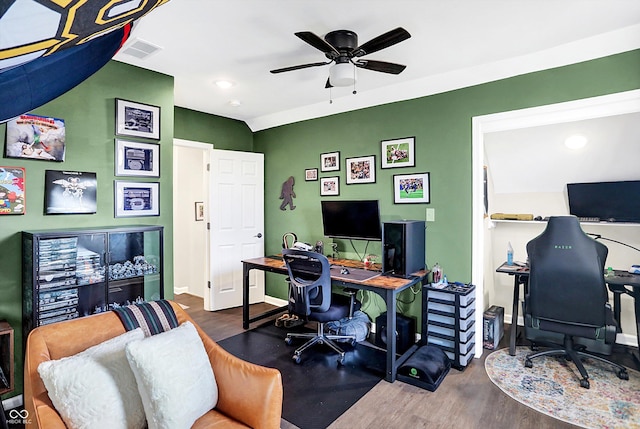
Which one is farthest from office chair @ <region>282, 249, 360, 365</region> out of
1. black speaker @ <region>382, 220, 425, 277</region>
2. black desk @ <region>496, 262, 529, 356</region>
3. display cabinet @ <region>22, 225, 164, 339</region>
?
black desk @ <region>496, 262, 529, 356</region>

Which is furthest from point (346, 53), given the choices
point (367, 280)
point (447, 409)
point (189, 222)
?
point (189, 222)

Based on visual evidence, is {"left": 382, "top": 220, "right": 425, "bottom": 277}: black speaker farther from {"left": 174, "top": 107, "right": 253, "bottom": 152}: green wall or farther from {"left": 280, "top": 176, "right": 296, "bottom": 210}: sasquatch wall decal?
{"left": 174, "top": 107, "right": 253, "bottom": 152}: green wall

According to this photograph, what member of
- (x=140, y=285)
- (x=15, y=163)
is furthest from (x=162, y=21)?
Result: (x=140, y=285)

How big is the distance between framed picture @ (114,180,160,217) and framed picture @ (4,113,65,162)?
0.48 meters

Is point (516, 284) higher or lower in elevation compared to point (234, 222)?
lower

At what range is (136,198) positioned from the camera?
300cm

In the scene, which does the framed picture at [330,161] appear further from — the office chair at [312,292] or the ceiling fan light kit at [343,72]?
the ceiling fan light kit at [343,72]

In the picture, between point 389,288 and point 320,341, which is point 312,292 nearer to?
point 320,341

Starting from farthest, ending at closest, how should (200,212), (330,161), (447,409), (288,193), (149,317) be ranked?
(200,212), (288,193), (330,161), (447,409), (149,317)

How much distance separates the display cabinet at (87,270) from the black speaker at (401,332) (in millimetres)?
2016

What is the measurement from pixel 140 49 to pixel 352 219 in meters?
2.44

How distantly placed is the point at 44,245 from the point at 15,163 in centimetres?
65

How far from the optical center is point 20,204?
7.87ft

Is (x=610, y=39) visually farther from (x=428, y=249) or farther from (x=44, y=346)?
(x=44, y=346)
